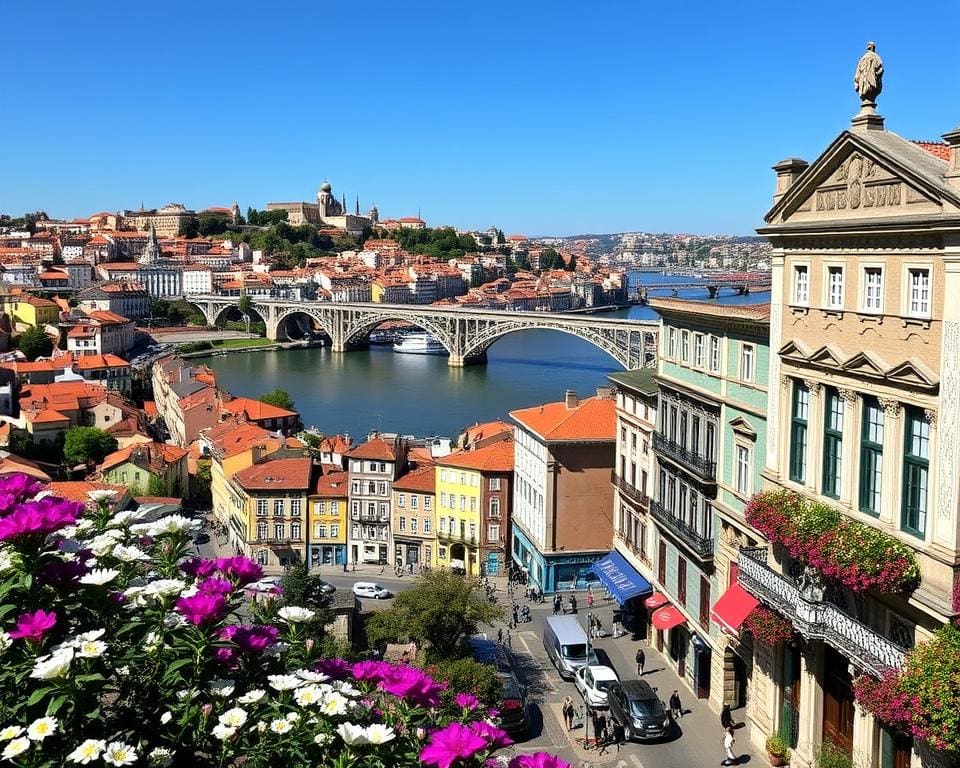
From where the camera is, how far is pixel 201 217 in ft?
485

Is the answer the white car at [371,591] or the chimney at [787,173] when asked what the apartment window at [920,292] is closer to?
the chimney at [787,173]

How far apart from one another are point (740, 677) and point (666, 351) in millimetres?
4873

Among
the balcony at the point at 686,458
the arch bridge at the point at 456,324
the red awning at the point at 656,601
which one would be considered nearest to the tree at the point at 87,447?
the red awning at the point at 656,601

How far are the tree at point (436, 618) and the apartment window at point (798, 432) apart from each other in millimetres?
6223

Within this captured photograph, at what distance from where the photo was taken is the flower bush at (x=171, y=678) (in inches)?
118

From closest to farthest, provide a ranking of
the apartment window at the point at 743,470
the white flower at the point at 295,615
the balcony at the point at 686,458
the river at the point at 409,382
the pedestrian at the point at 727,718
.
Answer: the white flower at the point at 295,615
the pedestrian at the point at 727,718
the apartment window at the point at 743,470
the balcony at the point at 686,458
the river at the point at 409,382

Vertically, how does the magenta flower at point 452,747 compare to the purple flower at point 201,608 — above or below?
below

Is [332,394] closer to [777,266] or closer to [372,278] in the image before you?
[777,266]

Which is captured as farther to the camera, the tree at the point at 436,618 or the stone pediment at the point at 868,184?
the tree at the point at 436,618

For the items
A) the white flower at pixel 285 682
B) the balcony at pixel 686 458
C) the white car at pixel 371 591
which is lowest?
the white car at pixel 371 591

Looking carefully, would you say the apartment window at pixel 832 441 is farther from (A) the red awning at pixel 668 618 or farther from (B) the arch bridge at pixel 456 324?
(B) the arch bridge at pixel 456 324

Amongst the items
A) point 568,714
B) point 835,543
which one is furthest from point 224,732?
point 568,714

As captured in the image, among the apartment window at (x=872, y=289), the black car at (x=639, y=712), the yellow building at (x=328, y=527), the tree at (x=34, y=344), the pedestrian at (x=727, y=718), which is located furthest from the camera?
the tree at (x=34, y=344)

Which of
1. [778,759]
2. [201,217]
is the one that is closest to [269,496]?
[778,759]
